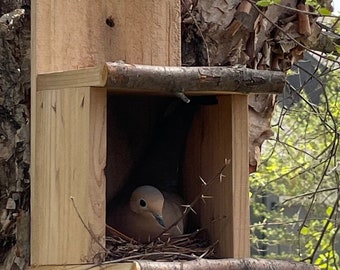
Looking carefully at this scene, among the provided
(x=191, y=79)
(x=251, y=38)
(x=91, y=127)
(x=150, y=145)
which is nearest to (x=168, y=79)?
(x=191, y=79)

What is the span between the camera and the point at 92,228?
2.39m

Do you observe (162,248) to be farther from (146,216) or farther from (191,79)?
(191,79)

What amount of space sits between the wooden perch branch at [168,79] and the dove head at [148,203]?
0.35 metres

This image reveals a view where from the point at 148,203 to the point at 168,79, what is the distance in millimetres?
452

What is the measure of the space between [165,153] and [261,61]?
779mm

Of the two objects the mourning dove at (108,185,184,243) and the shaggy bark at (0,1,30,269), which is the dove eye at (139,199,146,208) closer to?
the mourning dove at (108,185,184,243)

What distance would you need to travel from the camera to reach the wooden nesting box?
241 centimetres

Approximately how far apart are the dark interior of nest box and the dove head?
0.19 meters

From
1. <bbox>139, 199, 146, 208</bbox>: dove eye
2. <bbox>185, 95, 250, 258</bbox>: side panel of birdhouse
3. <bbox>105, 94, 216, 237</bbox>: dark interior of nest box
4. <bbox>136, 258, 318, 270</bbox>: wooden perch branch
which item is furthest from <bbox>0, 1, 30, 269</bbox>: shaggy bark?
<bbox>136, 258, 318, 270</bbox>: wooden perch branch

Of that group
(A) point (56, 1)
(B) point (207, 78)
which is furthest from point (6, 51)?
(B) point (207, 78)

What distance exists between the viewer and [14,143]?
9.65 ft

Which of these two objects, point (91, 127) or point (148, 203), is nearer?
point (91, 127)

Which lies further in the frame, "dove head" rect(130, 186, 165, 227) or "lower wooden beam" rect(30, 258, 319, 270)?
"dove head" rect(130, 186, 165, 227)

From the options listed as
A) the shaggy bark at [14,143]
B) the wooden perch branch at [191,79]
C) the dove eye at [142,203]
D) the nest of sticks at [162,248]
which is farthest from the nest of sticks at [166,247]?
the shaggy bark at [14,143]
